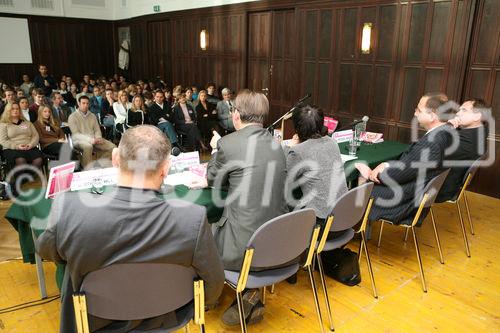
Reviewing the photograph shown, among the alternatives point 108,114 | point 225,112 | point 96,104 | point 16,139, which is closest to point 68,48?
point 96,104

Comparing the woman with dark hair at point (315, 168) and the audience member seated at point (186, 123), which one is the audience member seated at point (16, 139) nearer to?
the audience member seated at point (186, 123)

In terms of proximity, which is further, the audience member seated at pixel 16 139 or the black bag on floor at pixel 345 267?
the audience member seated at pixel 16 139

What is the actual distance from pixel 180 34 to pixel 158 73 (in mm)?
1559

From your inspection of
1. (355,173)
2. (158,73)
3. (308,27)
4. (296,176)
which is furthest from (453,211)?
(158,73)

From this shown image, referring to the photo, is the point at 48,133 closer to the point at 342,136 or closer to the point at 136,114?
the point at 136,114

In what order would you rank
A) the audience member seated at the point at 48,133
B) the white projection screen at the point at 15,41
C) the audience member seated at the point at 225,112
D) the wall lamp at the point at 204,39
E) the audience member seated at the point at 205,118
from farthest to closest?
the white projection screen at the point at 15,41, the wall lamp at the point at 204,39, the audience member seated at the point at 205,118, the audience member seated at the point at 225,112, the audience member seated at the point at 48,133

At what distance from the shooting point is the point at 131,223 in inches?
51.8

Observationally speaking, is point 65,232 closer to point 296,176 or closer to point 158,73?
point 296,176

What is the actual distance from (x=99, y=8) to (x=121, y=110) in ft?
22.9

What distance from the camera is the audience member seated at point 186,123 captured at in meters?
6.44

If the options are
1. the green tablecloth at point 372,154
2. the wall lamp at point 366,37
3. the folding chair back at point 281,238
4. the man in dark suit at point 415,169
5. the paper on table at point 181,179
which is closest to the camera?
the folding chair back at point 281,238

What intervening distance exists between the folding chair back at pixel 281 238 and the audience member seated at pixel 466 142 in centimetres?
171

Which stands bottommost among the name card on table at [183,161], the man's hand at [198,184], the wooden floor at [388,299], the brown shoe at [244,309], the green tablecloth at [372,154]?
the wooden floor at [388,299]

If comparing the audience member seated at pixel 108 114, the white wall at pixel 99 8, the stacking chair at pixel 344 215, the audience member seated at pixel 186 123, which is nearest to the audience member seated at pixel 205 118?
the audience member seated at pixel 186 123
